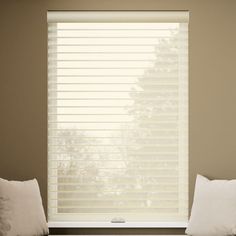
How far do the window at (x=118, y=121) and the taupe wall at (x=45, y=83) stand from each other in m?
0.11

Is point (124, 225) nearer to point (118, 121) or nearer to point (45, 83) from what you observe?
point (118, 121)

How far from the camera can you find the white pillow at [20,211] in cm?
414

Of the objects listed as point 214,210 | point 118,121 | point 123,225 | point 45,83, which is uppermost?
point 45,83

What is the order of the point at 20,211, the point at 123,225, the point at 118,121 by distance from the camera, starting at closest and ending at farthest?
the point at 20,211, the point at 123,225, the point at 118,121

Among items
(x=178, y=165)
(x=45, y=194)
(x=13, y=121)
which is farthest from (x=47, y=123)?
(x=178, y=165)

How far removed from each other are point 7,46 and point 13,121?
614 millimetres

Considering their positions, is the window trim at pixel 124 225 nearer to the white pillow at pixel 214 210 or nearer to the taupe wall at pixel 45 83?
the taupe wall at pixel 45 83

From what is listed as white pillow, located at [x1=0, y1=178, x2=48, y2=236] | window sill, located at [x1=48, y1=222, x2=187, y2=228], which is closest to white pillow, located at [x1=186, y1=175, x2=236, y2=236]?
window sill, located at [x1=48, y1=222, x2=187, y2=228]

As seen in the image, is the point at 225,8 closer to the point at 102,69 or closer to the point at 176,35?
the point at 176,35

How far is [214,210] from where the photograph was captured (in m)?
4.26

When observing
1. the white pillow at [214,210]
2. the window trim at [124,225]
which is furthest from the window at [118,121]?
the white pillow at [214,210]

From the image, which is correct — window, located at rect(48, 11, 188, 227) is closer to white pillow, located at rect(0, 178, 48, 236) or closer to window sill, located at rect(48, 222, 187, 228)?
window sill, located at rect(48, 222, 187, 228)

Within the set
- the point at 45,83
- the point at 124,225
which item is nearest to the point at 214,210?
the point at 124,225

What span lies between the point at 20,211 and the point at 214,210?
1.45 meters
